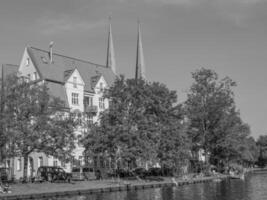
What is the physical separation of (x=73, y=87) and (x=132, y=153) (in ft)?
82.7

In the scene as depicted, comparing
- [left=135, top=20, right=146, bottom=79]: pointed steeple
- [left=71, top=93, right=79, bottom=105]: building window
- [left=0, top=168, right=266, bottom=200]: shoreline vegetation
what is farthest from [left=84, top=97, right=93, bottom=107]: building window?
[left=135, top=20, right=146, bottom=79]: pointed steeple

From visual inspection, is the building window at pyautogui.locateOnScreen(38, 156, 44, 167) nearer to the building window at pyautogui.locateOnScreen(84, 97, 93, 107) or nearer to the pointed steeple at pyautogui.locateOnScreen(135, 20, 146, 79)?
the building window at pyautogui.locateOnScreen(84, 97, 93, 107)

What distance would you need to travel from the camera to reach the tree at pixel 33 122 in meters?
54.0

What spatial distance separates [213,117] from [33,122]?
52.8 metres

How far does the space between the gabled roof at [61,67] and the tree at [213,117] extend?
781 inches

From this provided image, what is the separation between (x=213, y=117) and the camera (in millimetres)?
100312

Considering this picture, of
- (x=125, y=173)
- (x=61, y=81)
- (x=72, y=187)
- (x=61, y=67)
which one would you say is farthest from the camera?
(x=61, y=67)

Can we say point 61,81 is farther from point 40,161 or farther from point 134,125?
point 134,125

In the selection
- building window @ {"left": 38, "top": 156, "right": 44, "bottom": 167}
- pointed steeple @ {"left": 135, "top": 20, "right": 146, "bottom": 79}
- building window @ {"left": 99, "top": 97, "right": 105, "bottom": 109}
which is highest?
pointed steeple @ {"left": 135, "top": 20, "right": 146, "bottom": 79}

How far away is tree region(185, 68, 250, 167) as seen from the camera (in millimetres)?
98062

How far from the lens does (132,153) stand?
219ft

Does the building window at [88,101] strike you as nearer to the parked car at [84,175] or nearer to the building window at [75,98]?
the building window at [75,98]

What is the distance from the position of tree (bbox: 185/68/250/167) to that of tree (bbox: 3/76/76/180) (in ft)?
141

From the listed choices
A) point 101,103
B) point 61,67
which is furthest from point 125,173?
point 61,67
